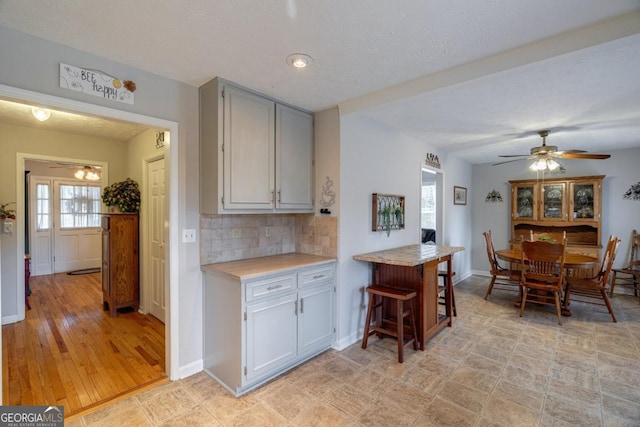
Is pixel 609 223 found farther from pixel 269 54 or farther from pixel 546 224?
pixel 269 54

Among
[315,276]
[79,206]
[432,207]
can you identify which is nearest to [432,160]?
[432,207]

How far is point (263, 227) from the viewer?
3051 mm

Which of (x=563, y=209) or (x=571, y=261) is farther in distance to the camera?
(x=563, y=209)

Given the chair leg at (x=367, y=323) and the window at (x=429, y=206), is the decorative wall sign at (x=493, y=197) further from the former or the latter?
the chair leg at (x=367, y=323)

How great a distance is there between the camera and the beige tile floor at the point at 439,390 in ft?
6.44

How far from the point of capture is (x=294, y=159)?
2922 millimetres

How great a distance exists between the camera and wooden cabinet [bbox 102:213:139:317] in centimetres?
376

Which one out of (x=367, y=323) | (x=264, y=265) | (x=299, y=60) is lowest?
(x=367, y=323)

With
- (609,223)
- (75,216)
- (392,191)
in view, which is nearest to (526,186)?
(609,223)

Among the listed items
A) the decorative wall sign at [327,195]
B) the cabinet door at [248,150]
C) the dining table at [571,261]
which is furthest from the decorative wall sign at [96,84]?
the dining table at [571,261]

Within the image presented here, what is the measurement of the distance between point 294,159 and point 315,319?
1.50 meters

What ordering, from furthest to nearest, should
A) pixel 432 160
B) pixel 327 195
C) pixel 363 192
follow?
pixel 432 160
pixel 363 192
pixel 327 195

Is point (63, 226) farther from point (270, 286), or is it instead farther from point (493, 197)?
point (493, 197)

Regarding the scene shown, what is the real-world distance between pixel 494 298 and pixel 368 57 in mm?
4124
